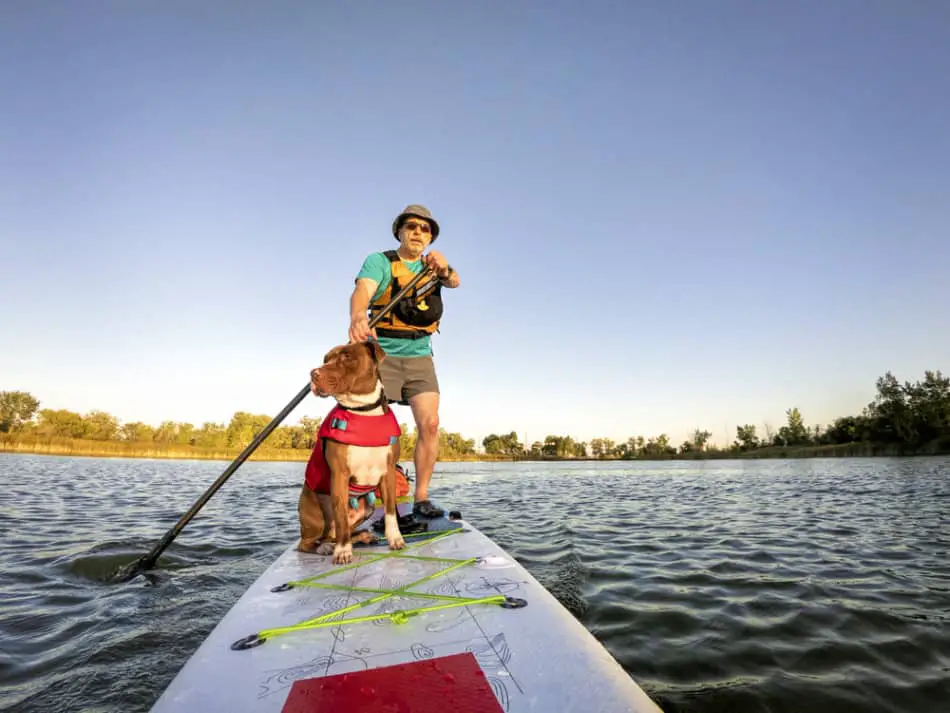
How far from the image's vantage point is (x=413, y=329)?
5.32 m

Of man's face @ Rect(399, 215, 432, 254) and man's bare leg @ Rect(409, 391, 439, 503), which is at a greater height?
man's face @ Rect(399, 215, 432, 254)

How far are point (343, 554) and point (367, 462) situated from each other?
0.71 meters

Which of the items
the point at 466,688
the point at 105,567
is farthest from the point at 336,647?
the point at 105,567

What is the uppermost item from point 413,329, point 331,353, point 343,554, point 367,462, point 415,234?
point 415,234

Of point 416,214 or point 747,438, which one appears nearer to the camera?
point 416,214

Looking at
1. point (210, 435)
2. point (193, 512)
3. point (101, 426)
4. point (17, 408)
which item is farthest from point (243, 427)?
point (193, 512)

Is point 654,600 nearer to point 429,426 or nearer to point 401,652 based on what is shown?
point 429,426

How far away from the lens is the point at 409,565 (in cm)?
348

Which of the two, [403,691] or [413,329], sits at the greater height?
[413,329]

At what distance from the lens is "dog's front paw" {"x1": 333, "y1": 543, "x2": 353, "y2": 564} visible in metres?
3.52

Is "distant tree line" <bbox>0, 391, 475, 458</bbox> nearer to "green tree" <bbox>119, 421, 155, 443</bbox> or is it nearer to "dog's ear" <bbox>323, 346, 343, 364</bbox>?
"green tree" <bbox>119, 421, 155, 443</bbox>

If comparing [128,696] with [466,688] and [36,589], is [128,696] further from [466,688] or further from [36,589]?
[36,589]

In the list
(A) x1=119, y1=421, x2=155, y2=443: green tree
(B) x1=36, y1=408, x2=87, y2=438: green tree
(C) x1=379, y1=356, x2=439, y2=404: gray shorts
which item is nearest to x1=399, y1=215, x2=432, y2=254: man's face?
(C) x1=379, y1=356, x2=439, y2=404: gray shorts

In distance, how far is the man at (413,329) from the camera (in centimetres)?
522
